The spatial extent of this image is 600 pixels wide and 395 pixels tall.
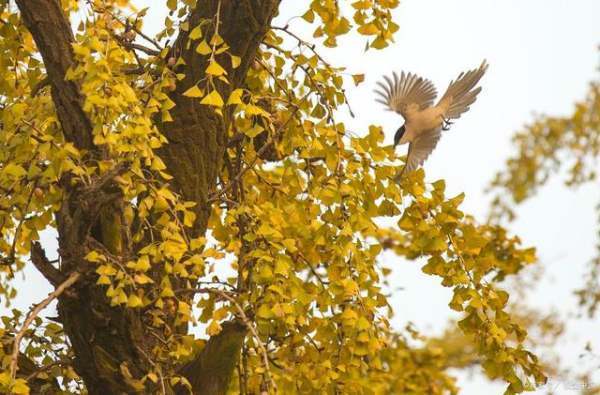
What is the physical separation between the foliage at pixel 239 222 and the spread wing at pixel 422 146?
253mm

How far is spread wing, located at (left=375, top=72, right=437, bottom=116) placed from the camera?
372cm

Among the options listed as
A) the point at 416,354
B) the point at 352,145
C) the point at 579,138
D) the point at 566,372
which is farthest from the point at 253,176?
the point at 579,138

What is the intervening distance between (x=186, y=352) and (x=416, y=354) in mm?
901

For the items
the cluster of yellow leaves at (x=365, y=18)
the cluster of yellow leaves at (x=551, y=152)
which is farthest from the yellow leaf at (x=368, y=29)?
the cluster of yellow leaves at (x=551, y=152)

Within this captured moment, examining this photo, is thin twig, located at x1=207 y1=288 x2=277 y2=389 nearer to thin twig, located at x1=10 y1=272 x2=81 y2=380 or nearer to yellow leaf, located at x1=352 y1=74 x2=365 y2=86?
thin twig, located at x1=10 y1=272 x2=81 y2=380

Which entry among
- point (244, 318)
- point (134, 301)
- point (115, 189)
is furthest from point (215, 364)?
point (115, 189)

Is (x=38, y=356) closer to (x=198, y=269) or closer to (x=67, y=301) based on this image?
(x=67, y=301)

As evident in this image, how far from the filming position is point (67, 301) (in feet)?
10.9

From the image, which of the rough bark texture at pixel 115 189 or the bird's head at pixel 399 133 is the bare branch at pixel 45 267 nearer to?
the rough bark texture at pixel 115 189

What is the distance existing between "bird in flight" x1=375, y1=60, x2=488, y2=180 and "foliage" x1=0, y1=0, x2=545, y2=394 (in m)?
0.23

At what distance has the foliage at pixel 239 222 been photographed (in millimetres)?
3102

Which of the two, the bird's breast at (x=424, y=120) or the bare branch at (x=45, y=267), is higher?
the bird's breast at (x=424, y=120)

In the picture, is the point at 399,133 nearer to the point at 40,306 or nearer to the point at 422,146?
the point at 422,146

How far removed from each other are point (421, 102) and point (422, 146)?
7.3 inches
